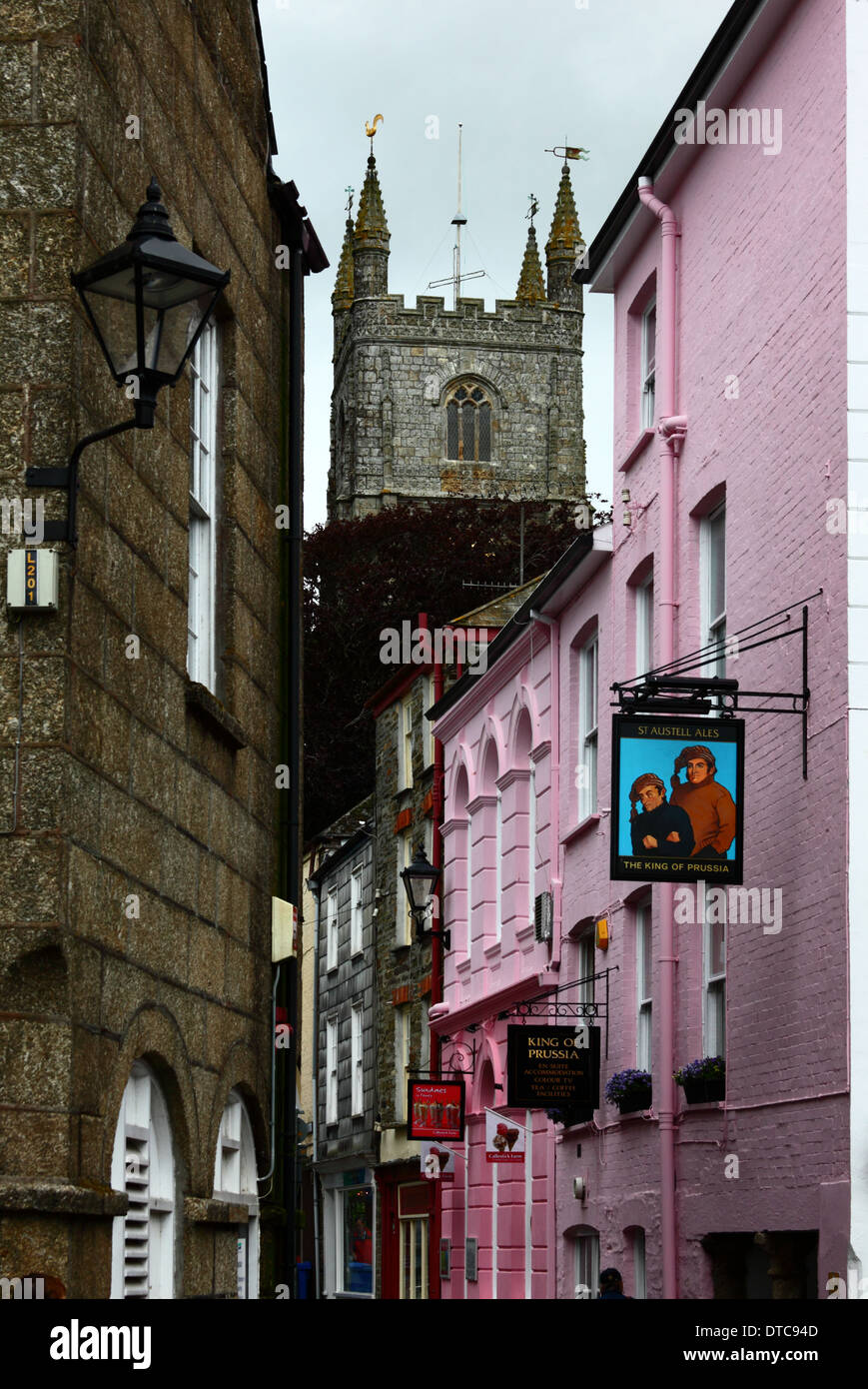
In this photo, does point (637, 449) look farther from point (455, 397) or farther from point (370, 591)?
point (455, 397)

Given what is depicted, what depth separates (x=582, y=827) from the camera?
1988cm

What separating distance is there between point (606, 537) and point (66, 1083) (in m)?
12.5

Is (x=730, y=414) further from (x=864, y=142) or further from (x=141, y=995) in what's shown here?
(x=141, y=995)

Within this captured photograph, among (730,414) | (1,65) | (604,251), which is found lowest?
(1,65)

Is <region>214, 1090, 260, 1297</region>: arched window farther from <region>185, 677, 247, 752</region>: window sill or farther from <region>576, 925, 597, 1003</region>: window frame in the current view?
<region>576, 925, 597, 1003</region>: window frame

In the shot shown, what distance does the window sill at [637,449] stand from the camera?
1753cm

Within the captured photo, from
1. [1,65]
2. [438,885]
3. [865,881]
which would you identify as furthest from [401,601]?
[1,65]

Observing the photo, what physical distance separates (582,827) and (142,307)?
12926 mm

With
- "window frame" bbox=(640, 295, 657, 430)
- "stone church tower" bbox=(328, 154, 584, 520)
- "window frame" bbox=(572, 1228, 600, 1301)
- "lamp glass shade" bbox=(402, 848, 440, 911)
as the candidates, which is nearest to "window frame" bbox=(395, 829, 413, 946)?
"lamp glass shade" bbox=(402, 848, 440, 911)

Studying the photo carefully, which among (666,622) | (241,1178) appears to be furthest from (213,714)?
(666,622)

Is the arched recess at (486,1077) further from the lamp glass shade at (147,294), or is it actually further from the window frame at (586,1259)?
the lamp glass shade at (147,294)

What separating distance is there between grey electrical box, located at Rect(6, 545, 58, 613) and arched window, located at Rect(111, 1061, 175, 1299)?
7.35 feet

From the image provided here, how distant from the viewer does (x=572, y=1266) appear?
780 inches

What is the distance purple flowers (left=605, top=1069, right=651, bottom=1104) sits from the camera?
16.6m
